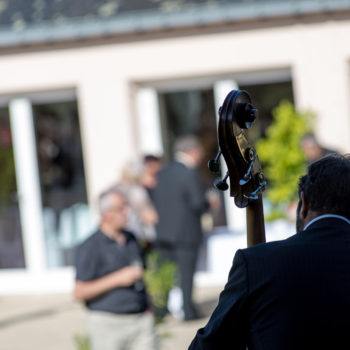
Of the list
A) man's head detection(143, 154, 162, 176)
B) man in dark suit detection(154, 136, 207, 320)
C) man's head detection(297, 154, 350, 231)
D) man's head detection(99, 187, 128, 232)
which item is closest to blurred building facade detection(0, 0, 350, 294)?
man's head detection(143, 154, 162, 176)

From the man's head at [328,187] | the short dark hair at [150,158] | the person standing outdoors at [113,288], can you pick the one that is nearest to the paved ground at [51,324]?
the short dark hair at [150,158]

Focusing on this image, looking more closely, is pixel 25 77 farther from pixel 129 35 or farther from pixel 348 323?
pixel 348 323

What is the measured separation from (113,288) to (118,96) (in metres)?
6.47

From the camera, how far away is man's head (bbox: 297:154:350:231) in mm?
3189

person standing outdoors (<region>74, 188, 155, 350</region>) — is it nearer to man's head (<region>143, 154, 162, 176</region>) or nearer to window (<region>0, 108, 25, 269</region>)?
man's head (<region>143, 154, 162, 176</region>)

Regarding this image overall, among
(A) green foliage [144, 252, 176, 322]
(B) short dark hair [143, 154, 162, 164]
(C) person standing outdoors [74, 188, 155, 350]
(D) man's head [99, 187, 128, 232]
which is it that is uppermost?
(B) short dark hair [143, 154, 162, 164]

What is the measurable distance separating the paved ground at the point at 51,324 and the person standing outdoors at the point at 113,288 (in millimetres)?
2347

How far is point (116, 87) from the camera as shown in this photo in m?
12.8

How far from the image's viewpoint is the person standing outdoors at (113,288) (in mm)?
6570

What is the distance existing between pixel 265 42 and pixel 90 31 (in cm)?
209

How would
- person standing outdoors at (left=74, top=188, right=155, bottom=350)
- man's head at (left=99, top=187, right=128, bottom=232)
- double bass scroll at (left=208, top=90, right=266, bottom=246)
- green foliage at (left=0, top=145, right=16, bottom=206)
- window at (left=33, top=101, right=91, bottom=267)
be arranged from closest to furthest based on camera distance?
1. double bass scroll at (left=208, top=90, right=266, bottom=246)
2. person standing outdoors at (left=74, top=188, right=155, bottom=350)
3. man's head at (left=99, top=187, right=128, bottom=232)
4. window at (left=33, top=101, right=91, bottom=267)
5. green foliage at (left=0, top=145, right=16, bottom=206)

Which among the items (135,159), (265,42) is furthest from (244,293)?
(265,42)

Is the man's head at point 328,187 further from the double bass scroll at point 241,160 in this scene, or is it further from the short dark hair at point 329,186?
the double bass scroll at point 241,160

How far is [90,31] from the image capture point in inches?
503
